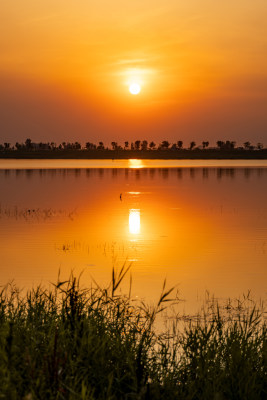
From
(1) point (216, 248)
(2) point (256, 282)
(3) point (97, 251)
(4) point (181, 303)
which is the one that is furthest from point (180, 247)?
(4) point (181, 303)

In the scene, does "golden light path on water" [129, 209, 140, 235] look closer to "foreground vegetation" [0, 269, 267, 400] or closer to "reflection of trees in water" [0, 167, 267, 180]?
"foreground vegetation" [0, 269, 267, 400]

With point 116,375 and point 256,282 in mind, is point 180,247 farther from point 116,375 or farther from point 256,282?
point 116,375

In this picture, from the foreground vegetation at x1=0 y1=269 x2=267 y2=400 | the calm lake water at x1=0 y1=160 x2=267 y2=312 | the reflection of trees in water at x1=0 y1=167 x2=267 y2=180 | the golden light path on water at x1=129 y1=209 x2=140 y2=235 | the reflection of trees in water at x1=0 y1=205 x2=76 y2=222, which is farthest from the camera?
the reflection of trees in water at x1=0 y1=167 x2=267 y2=180

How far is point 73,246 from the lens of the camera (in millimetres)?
25531

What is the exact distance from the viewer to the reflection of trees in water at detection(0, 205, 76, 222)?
3646cm

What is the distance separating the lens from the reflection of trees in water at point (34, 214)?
1435 inches

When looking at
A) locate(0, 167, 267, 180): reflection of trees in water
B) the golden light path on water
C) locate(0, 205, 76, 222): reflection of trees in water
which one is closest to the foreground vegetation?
the golden light path on water

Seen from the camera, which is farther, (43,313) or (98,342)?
(43,313)

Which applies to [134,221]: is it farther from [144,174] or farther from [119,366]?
[144,174]

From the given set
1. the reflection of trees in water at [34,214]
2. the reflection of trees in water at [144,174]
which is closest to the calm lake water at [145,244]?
the reflection of trees in water at [34,214]

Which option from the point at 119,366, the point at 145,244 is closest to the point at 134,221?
the point at 145,244

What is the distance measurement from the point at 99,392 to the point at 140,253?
1559 centimetres

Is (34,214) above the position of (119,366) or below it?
below

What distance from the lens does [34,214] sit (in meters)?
39.0
